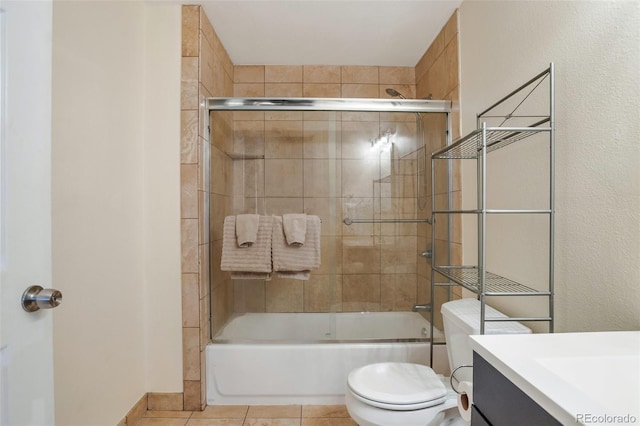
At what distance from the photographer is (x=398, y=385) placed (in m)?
1.32

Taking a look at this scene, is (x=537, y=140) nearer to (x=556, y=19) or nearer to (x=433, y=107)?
(x=556, y=19)

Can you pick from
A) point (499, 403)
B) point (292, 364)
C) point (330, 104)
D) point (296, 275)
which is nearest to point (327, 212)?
point (296, 275)

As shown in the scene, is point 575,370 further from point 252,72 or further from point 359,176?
point 252,72

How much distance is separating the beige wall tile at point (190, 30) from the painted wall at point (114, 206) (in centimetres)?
4

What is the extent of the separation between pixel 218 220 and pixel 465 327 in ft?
4.73

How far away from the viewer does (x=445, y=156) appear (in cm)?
164

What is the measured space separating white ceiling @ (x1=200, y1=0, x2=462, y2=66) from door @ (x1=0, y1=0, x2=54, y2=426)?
4.64ft

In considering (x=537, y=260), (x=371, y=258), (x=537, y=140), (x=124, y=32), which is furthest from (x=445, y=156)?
(x=124, y=32)

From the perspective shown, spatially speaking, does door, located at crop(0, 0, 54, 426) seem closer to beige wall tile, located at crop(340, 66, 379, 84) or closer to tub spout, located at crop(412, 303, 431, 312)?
tub spout, located at crop(412, 303, 431, 312)

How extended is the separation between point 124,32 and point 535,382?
2094 millimetres

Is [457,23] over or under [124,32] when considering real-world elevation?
over

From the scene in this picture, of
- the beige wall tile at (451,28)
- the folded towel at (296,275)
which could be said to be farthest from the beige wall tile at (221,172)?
the beige wall tile at (451,28)

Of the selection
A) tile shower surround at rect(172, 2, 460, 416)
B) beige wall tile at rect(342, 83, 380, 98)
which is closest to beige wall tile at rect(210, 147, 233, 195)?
tile shower surround at rect(172, 2, 460, 416)

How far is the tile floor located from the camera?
1695 millimetres
